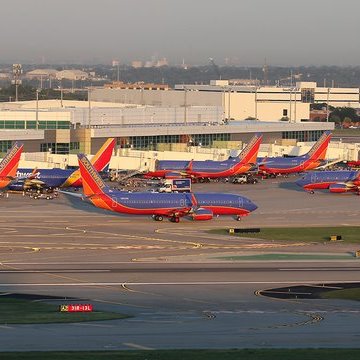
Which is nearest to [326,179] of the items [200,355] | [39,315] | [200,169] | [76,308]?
[200,169]

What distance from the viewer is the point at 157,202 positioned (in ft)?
372

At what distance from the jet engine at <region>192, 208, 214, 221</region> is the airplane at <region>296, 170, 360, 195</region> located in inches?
1223

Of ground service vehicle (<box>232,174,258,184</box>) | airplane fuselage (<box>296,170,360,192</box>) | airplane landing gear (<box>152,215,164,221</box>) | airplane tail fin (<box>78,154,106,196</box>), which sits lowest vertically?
ground service vehicle (<box>232,174,258,184</box>)

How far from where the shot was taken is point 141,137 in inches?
7554

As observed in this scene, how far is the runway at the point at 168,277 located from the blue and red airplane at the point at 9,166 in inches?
92.2

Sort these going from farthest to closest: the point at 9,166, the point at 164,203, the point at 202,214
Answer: the point at 9,166 < the point at 202,214 < the point at 164,203

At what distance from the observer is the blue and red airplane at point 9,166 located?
133 metres

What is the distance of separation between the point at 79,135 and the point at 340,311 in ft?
371

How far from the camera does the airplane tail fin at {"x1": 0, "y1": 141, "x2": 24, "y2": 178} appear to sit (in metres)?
133

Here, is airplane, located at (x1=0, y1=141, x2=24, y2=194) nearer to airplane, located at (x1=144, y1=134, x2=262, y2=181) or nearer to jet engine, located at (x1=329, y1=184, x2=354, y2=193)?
airplane, located at (x1=144, y1=134, x2=262, y2=181)

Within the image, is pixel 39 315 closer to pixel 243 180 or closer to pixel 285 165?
pixel 243 180

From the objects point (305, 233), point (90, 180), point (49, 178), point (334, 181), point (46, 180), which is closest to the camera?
point (305, 233)

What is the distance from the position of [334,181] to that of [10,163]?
131 feet

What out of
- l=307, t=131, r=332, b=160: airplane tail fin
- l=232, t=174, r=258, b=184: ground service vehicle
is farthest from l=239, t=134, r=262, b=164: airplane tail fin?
l=307, t=131, r=332, b=160: airplane tail fin
